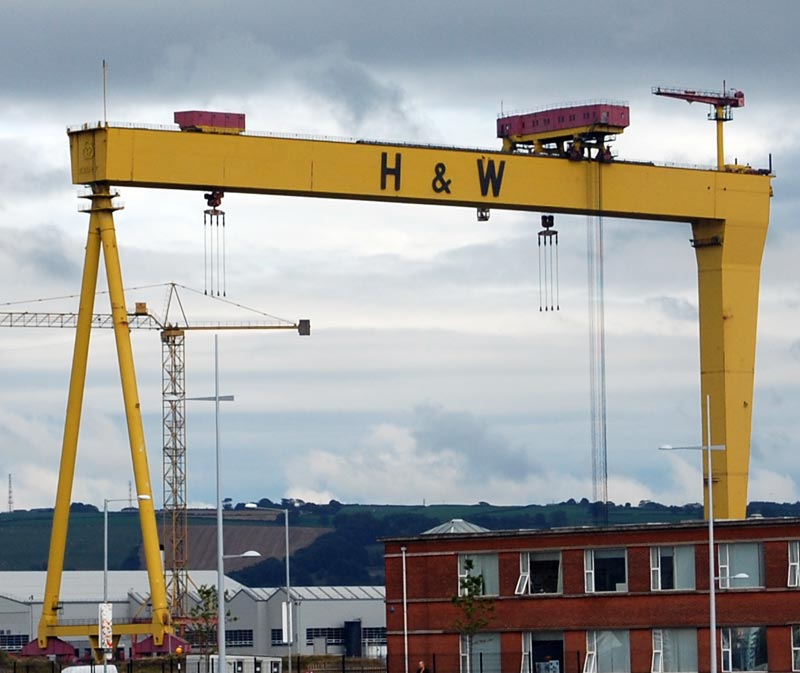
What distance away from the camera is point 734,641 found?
52656 millimetres

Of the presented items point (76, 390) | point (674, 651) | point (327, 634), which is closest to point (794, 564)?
point (674, 651)

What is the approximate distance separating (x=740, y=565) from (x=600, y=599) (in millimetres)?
4313

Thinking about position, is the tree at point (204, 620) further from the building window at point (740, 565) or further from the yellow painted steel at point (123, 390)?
the building window at point (740, 565)

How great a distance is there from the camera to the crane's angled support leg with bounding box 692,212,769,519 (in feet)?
193

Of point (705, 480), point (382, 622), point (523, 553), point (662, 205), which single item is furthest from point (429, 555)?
point (382, 622)

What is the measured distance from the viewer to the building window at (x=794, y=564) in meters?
52.1

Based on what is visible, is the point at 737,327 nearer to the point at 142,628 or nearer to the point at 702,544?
the point at 702,544

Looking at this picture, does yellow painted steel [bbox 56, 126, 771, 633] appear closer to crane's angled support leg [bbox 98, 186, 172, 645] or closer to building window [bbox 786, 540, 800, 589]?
crane's angled support leg [bbox 98, 186, 172, 645]

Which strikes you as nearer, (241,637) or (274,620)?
(274,620)

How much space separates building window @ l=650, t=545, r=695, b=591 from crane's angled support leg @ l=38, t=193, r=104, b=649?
17345 millimetres

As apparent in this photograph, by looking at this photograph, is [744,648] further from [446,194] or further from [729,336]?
[446,194]

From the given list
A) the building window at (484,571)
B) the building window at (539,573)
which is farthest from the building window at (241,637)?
the building window at (539,573)

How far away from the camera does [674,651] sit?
2115 inches

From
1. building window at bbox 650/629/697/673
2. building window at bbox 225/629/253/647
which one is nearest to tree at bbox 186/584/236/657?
building window at bbox 225/629/253/647
